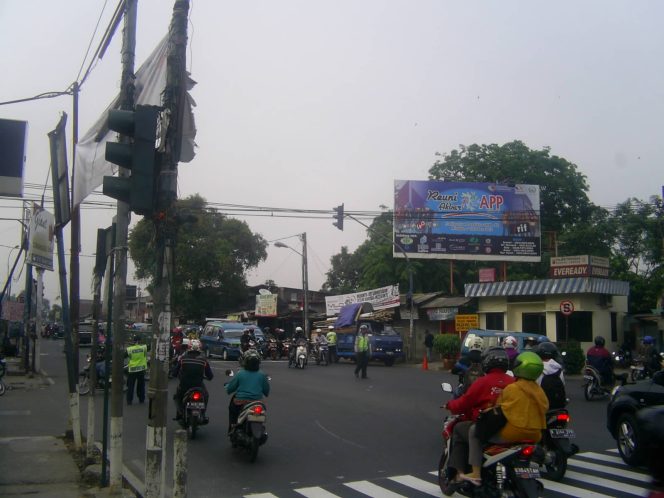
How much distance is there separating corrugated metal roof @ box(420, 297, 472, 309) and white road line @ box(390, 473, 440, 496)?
2856 centimetres

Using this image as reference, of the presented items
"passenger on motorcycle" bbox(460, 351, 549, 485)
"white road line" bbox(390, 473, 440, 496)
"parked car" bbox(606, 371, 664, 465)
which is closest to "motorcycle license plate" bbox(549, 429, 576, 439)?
"parked car" bbox(606, 371, 664, 465)

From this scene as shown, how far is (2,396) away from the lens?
1845cm

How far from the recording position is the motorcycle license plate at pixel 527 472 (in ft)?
20.2

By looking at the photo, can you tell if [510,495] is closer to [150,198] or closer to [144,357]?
[150,198]

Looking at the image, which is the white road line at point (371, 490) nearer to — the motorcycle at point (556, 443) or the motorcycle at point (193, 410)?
the motorcycle at point (556, 443)

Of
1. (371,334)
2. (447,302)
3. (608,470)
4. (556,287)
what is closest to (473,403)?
(608,470)

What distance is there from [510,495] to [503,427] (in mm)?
603

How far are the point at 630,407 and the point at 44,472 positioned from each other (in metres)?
8.22

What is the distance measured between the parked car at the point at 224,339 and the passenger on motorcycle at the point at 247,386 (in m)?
23.7

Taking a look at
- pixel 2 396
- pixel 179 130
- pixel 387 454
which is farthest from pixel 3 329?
pixel 179 130

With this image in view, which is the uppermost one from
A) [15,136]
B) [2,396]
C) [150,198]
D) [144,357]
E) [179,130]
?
[15,136]

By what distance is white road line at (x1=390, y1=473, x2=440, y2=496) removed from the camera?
26.8 ft

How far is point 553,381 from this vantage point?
9.32 metres

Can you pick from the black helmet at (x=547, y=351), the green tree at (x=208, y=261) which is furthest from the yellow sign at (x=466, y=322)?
the green tree at (x=208, y=261)
